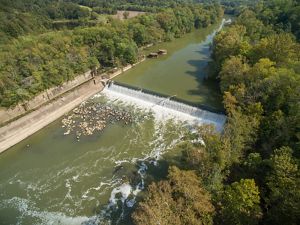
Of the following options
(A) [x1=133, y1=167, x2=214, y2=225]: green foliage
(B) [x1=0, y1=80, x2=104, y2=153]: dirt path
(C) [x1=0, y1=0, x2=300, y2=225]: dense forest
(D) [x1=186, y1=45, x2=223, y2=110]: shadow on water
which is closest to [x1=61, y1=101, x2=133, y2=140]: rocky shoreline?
(B) [x1=0, y1=80, x2=104, y2=153]: dirt path

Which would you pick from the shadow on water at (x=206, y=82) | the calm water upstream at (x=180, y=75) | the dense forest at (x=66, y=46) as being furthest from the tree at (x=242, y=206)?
the dense forest at (x=66, y=46)

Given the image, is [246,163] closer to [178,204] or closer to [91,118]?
[178,204]

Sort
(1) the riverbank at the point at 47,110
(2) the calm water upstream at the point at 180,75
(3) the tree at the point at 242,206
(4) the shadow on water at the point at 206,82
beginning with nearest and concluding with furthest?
(3) the tree at the point at 242,206 → (1) the riverbank at the point at 47,110 → (4) the shadow on water at the point at 206,82 → (2) the calm water upstream at the point at 180,75

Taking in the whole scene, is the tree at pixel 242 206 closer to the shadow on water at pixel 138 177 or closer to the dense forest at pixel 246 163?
the dense forest at pixel 246 163

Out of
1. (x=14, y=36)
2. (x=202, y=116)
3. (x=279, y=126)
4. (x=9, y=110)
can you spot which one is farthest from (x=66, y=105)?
(x=14, y=36)

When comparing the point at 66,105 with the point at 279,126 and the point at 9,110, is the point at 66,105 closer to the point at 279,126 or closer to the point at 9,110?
the point at 9,110

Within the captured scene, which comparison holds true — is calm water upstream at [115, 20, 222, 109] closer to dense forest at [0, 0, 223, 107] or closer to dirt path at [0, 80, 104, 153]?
dense forest at [0, 0, 223, 107]

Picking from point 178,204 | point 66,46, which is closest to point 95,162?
point 178,204

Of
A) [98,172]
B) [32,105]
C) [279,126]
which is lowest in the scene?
[98,172]
